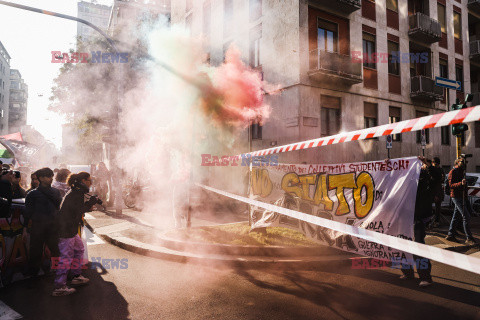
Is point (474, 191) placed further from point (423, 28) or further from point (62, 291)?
point (62, 291)

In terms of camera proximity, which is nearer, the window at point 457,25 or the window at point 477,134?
the window at point 457,25

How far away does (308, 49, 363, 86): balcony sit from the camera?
1330 cm

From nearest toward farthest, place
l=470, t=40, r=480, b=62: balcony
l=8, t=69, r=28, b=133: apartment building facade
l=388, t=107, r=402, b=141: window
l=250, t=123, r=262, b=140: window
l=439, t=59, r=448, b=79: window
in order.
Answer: l=250, t=123, r=262, b=140: window → l=388, t=107, r=402, b=141: window → l=439, t=59, r=448, b=79: window → l=470, t=40, r=480, b=62: balcony → l=8, t=69, r=28, b=133: apartment building facade

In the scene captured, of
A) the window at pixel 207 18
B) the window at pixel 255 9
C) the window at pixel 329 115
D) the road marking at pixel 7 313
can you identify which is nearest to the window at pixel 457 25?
the window at pixel 329 115

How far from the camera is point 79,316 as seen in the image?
11.2ft

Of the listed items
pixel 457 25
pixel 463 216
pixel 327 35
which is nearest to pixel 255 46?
pixel 327 35

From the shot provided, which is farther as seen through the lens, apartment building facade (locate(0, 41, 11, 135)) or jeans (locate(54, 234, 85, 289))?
apartment building facade (locate(0, 41, 11, 135))

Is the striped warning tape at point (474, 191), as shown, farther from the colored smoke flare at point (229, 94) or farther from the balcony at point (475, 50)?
the balcony at point (475, 50)

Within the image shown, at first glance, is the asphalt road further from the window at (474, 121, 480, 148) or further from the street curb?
the window at (474, 121, 480, 148)

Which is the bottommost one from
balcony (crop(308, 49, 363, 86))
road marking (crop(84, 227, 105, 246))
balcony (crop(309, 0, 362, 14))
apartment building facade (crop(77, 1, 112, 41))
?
road marking (crop(84, 227, 105, 246))

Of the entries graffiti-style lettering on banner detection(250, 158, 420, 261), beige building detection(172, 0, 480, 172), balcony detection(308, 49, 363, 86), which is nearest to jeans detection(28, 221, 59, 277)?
Result: graffiti-style lettering on banner detection(250, 158, 420, 261)

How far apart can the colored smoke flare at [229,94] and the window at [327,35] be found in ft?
22.2

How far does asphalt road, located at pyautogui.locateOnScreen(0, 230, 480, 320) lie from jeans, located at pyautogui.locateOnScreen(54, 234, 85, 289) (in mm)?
232

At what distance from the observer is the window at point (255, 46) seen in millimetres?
15391
